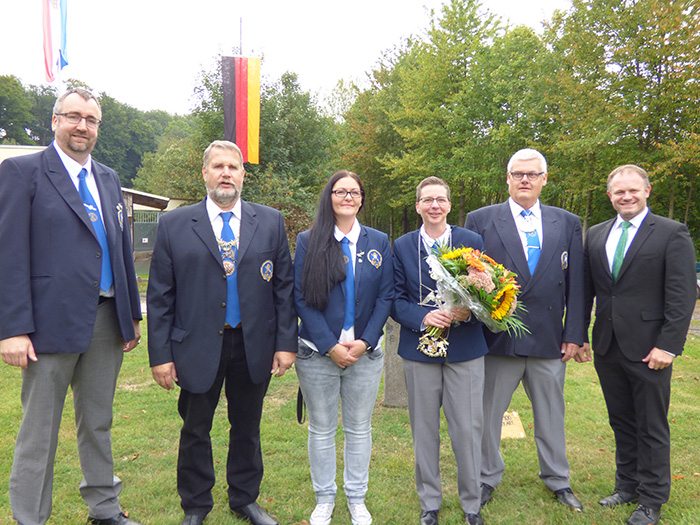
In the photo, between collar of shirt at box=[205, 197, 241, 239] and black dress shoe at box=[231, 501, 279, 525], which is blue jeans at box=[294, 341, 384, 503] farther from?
collar of shirt at box=[205, 197, 241, 239]

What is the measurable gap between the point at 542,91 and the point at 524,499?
2050cm

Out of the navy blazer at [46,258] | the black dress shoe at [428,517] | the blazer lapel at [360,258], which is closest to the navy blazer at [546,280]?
the blazer lapel at [360,258]

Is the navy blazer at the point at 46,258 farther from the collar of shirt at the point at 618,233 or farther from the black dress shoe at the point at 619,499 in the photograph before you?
the black dress shoe at the point at 619,499

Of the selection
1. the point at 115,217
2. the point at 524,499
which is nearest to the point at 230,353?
the point at 115,217

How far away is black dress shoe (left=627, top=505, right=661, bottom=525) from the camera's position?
3.48 m

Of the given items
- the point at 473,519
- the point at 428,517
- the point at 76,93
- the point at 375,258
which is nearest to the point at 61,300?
the point at 76,93

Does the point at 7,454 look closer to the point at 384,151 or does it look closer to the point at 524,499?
the point at 524,499

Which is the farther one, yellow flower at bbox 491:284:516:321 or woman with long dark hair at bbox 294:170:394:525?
woman with long dark hair at bbox 294:170:394:525

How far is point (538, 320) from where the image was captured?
3.71m

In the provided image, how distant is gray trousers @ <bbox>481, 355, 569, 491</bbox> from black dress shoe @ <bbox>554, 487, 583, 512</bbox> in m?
0.04

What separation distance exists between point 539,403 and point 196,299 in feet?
9.05

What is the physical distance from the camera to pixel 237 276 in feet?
10.9

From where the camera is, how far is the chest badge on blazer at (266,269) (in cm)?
339

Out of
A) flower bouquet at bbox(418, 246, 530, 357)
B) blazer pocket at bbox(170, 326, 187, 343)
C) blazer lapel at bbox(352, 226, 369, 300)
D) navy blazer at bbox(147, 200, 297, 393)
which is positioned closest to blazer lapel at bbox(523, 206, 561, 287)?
flower bouquet at bbox(418, 246, 530, 357)
